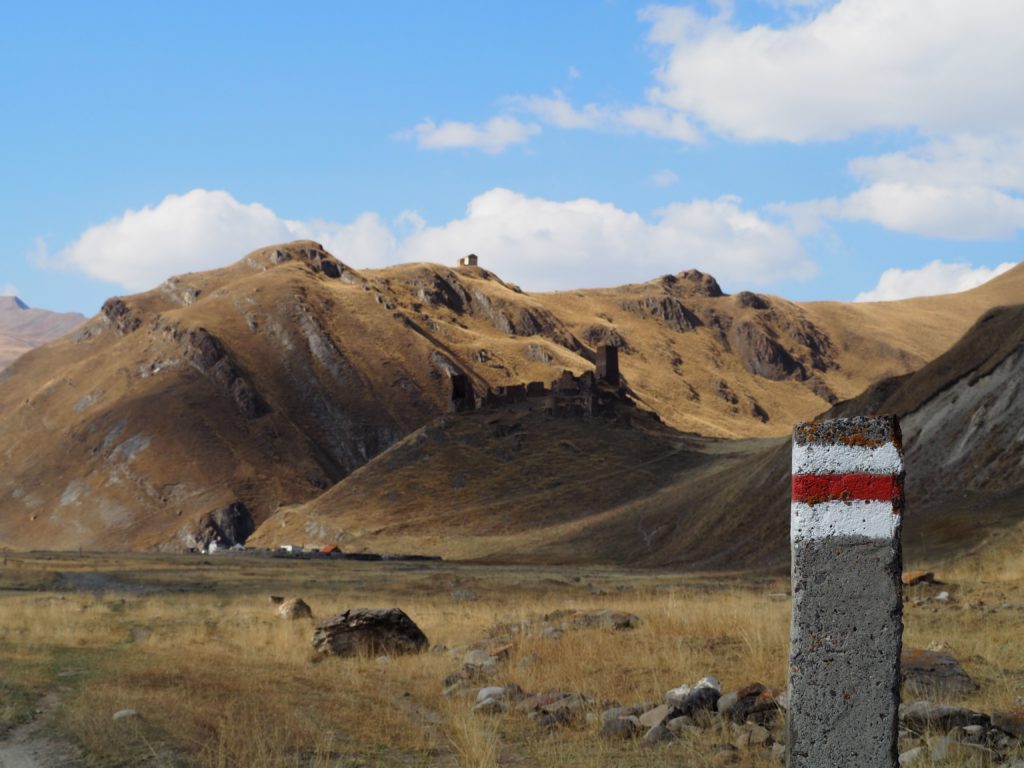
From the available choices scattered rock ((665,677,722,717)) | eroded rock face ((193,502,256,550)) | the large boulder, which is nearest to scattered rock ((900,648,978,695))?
scattered rock ((665,677,722,717))

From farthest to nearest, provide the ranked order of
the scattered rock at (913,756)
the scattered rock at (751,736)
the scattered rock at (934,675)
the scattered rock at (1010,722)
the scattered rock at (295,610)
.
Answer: the scattered rock at (295,610) → the scattered rock at (934,675) → the scattered rock at (751,736) → the scattered rock at (1010,722) → the scattered rock at (913,756)

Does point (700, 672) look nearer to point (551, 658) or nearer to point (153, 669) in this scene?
point (551, 658)

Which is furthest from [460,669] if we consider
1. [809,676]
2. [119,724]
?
[809,676]

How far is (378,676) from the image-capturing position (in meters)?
14.9

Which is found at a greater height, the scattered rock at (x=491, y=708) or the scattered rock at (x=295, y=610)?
the scattered rock at (x=491, y=708)

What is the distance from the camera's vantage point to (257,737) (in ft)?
30.7

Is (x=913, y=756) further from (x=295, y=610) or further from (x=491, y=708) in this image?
(x=295, y=610)

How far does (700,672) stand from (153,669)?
21.3 feet

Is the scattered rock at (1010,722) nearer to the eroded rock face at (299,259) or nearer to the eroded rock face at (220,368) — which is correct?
the eroded rock face at (220,368)

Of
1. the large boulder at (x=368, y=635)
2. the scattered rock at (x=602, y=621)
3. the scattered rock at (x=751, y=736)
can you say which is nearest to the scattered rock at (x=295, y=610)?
the large boulder at (x=368, y=635)

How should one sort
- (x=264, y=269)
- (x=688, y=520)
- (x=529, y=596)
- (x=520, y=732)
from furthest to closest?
(x=264, y=269) < (x=688, y=520) < (x=529, y=596) < (x=520, y=732)

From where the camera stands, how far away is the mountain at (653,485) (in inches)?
1756

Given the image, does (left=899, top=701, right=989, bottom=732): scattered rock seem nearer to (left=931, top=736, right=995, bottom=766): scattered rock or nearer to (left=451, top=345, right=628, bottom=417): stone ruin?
(left=931, top=736, right=995, bottom=766): scattered rock

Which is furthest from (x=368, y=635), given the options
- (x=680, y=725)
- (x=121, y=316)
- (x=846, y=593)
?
(x=121, y=316)
